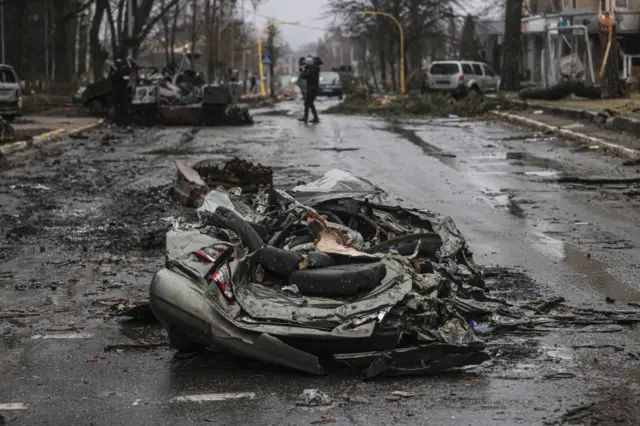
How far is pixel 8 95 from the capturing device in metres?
32.6

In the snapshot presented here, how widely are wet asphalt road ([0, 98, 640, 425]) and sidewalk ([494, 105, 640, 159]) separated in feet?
5.21

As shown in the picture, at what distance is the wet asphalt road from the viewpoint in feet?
16.2

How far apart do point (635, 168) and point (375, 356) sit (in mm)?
12159

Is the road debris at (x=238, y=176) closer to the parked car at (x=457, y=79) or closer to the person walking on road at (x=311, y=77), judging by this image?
the person walking on road at (x=311, y=77)

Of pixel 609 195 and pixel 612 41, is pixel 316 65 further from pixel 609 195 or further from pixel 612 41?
pixel 609 195

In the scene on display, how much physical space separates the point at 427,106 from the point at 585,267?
1169 inches

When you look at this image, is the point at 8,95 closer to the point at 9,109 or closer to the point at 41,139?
the point at 9,109

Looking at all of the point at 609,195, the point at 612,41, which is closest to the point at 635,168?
the point at 609,195

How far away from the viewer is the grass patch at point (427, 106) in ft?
119

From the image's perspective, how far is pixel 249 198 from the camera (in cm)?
866

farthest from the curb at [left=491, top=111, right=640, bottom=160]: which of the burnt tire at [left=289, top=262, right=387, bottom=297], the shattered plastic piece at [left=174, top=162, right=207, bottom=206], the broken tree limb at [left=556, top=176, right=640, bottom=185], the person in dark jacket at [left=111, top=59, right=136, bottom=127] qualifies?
the burnt tire at [left=289, top=262, right=387, bottom=297]

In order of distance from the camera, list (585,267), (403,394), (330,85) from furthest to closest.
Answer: (330,85)
(585,267)
(403,394)

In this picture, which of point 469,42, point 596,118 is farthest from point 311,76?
point 469,42

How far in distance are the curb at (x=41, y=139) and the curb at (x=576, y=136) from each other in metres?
12.2
